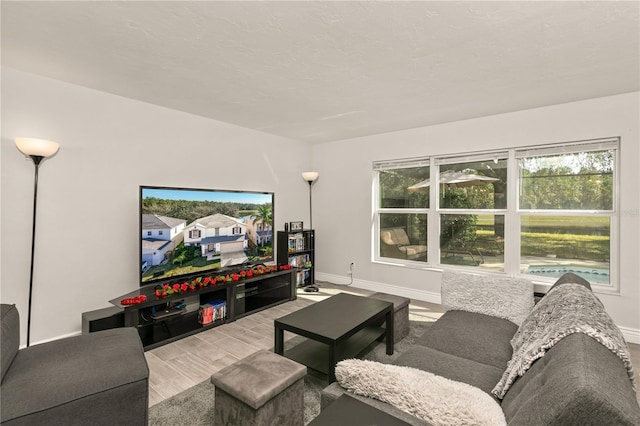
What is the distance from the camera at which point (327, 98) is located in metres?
3.20

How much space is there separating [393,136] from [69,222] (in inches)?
159

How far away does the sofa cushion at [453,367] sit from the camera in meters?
1.59

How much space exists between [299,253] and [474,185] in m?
2.72

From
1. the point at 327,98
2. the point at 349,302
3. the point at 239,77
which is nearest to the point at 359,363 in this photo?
the point at 349,302

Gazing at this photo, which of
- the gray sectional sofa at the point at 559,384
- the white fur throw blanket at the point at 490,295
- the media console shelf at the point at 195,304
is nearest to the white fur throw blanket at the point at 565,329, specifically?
the gray sectional sofa at the point at 559,384

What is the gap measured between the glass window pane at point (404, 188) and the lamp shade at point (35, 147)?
12.8ft

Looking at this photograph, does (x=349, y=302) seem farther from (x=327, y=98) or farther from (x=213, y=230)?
(x=327, y=98)

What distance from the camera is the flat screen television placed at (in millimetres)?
3061

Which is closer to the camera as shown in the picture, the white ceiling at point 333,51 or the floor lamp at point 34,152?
the white ceiling at point 333,51

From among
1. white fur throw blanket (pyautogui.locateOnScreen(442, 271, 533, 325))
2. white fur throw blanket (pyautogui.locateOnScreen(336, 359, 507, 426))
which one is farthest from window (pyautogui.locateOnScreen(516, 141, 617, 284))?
white fur throw blanket (pyautogui.locateOnScreen(336, 359, 507, 426))

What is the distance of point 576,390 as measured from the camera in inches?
30.5

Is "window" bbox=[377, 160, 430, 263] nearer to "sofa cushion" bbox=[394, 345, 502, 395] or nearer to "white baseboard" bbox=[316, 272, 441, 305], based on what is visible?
"white baseboard" bbox=[316, 272, 441, 305]

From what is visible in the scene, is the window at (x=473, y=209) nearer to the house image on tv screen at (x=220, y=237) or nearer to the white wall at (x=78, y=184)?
the house image on tv screen at (x=220, y=237)

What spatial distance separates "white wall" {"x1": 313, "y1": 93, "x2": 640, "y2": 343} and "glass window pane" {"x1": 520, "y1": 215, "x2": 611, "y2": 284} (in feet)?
0.65
